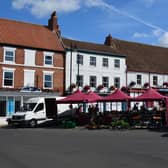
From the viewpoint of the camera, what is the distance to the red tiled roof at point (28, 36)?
4462 centimetres

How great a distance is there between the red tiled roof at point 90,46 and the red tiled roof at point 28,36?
5.84 ft

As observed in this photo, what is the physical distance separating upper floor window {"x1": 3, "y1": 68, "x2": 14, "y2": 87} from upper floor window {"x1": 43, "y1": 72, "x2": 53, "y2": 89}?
3.97m

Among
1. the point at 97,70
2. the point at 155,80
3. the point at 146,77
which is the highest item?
the point at 97,70

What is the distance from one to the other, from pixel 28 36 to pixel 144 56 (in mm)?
19379

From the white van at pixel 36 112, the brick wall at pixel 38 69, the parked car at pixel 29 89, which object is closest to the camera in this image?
the white van at pixel 36 112

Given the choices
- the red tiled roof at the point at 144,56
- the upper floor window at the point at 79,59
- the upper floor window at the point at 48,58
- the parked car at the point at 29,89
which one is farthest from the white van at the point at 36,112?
the red tiled roof at the point at 144,56

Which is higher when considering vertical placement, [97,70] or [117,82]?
[97,70]

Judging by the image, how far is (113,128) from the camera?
28469 mm

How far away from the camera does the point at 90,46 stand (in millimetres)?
51375

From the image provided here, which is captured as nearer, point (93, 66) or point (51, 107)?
point (51, 107)

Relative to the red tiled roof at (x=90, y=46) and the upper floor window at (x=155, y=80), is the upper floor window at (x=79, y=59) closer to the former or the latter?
the red tiled roof at (x=90, y=46)

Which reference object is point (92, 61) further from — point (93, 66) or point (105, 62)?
point (105, 62)

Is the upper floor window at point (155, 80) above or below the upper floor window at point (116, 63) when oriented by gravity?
below

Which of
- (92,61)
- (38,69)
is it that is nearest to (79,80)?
(92,61)
